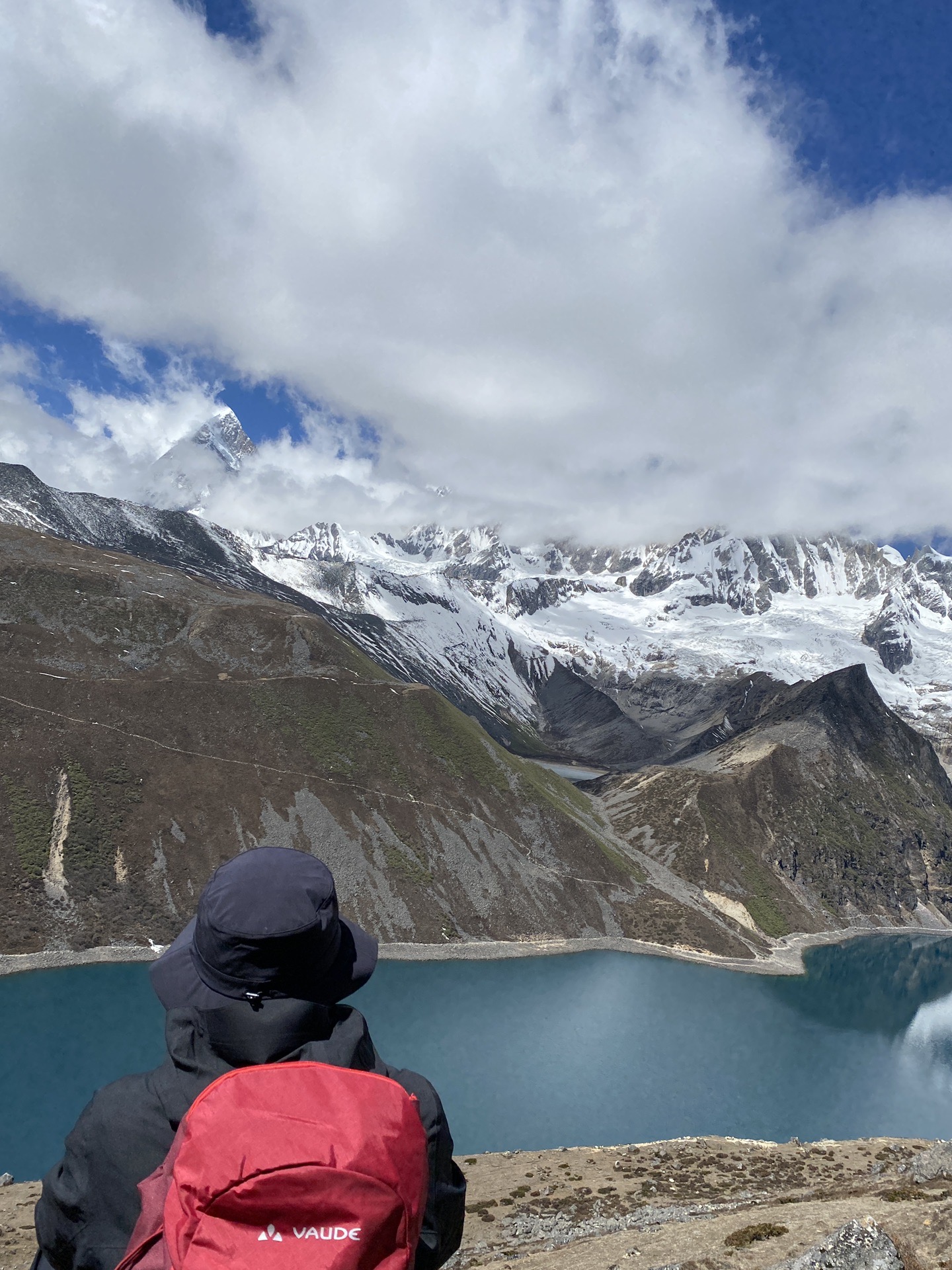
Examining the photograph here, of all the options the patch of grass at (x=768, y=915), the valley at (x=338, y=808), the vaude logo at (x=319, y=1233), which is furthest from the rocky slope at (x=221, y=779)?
the vaude logo at (x=319, y=1233)

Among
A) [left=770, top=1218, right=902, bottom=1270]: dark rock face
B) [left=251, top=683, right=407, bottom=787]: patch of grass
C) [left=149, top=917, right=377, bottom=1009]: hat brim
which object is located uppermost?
[left=251, top=683, right=407, bottom=787]: patch of grass

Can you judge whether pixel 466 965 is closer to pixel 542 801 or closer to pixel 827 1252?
pixel 542 801

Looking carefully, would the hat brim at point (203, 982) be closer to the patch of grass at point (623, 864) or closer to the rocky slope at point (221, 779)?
the rocky slope at point (221, 779)

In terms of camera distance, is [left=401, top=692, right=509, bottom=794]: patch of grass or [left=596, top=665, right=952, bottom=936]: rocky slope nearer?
[left=401, top=692, right=509, bottom=794]: patch of grass

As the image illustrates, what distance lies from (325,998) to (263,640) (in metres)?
107

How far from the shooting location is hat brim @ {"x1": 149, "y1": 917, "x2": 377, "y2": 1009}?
4234mm

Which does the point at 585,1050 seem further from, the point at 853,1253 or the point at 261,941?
the point at 261,941

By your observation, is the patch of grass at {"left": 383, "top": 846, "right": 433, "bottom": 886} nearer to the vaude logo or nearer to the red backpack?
the red backpack

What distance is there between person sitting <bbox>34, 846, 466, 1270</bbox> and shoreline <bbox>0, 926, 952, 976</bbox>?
6770 cm

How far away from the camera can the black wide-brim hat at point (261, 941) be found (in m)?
4.09

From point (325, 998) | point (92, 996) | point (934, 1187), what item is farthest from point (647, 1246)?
point (92, 996)

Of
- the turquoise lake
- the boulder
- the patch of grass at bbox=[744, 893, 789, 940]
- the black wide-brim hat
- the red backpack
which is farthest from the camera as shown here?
the patch of grass at bbox=[744, 893, 789, 940]

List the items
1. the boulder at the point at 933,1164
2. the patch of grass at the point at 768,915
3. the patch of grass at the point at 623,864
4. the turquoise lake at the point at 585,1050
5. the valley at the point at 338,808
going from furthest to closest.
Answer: the patch of grass at the point at 768,915 → the patch of grass at the point at 623,864 → the valley at the point at 338,808 → the turquoise lake at the point at 585,1050 → the boulder at the point at 933,1164

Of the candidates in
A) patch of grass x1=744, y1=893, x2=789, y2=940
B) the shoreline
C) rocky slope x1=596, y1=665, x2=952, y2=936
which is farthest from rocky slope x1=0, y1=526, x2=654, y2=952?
patch of grass x1=744, y1=893, x2=789, y2=940
